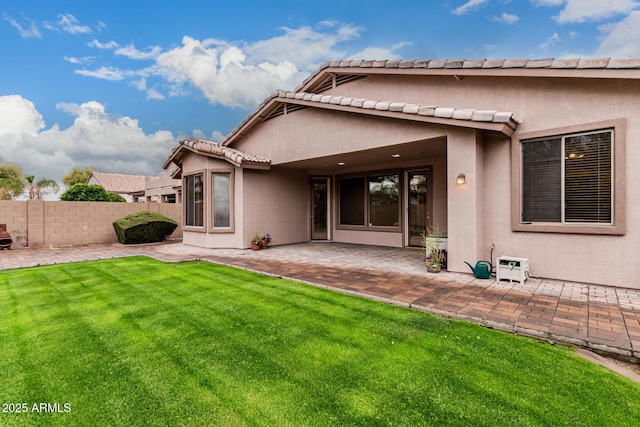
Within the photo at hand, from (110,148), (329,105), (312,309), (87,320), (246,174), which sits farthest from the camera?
(110,148)

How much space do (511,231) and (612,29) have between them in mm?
9139

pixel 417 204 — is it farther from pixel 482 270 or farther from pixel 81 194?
pixel 81 194

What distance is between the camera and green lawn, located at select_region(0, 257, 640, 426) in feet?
7.37

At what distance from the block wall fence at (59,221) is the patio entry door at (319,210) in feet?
28.8

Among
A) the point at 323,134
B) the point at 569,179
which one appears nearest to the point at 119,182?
the point at 323,134

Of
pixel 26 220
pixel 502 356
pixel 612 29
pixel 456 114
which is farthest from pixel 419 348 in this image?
pixel 26 220

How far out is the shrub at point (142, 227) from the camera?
1246cm

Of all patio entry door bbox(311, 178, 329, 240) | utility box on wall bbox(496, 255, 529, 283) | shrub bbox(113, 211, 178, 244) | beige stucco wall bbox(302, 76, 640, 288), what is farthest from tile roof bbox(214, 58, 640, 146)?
shrub bbox(113, 211, 178, 244)

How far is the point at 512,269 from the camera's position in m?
5.83

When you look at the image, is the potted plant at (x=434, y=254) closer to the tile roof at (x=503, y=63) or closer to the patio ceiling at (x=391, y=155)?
the patio ceiling at (x=391, y=155)

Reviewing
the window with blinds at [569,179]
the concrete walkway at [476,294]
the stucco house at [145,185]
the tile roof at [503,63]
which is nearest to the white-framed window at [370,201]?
the concrete walkway at [476,294]

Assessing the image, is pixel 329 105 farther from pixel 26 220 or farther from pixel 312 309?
pixel 26 220

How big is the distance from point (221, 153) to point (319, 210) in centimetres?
473

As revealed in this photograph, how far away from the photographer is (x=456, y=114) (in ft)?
20.3
